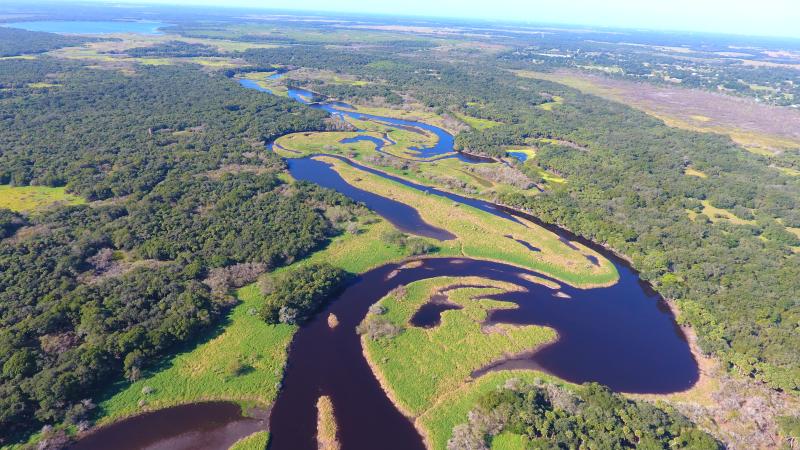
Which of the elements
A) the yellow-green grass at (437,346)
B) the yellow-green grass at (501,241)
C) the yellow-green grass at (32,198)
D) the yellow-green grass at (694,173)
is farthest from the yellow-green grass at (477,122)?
the yellow-green grass at (32,198)

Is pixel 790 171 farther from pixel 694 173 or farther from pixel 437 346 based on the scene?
pixel 437 346

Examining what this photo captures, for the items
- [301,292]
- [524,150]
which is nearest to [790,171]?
[524,150]

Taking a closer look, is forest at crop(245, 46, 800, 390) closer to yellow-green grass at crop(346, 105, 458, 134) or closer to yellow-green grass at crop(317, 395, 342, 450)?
yellow-green grass at crop(346, 105, 458, 134)

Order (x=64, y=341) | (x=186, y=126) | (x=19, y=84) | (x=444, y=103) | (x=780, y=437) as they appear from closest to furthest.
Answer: (x=780, y=437), (x=64, y=341), (x=186, y=126), (x=19, y=84), (x=444, y=103)

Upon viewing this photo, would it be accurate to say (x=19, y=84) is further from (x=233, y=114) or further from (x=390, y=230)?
(x=390, y=230)

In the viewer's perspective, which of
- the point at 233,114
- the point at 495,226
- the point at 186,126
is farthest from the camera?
the point at 233,114

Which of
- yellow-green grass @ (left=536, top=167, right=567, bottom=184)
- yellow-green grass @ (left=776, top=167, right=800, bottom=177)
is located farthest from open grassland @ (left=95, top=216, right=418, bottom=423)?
yellow-green grass @ (left=776, top=167, right=800, bottom=177)

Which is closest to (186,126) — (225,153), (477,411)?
(225,153)
